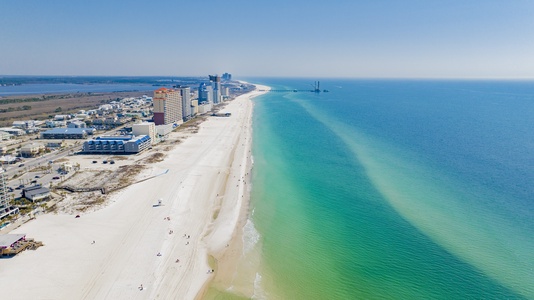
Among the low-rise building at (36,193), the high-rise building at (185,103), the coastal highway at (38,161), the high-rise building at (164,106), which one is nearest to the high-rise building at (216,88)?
the high-rise building at (185,103)

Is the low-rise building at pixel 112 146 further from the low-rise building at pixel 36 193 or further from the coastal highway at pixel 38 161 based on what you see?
the low-rise building at pixel 36 193

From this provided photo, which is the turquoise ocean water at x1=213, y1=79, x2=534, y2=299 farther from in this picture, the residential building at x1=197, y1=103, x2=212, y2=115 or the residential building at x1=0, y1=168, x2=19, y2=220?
the residential building at x1=197, y1=103, x2=212, y2=115

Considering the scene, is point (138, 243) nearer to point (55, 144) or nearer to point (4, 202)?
point (4, 202)

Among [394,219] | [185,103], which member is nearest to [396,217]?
[394,219]

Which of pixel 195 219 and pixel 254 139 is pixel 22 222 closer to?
pixel 195 219

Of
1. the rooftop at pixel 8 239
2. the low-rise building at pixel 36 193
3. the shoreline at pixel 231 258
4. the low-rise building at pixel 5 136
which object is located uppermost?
the low-rise building at pixel 5 136
